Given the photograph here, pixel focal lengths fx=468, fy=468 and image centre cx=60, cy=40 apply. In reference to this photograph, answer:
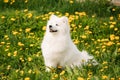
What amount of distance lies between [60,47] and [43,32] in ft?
6.27

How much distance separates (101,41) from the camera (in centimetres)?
729

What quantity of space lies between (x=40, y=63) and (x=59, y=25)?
0.95 m

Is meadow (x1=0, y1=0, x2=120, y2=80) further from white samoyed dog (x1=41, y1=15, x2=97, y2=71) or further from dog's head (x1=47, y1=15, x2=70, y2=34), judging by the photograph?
dog's head (x1=47, y1=15, x2=70, y2=34)

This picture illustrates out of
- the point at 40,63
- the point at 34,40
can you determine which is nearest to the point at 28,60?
the point at 40,63

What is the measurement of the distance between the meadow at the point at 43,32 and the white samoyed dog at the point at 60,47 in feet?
0.51

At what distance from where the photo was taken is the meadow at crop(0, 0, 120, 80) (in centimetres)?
602

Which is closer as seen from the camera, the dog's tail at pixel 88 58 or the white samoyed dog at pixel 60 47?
the white samoyed dog at pixel 60 47

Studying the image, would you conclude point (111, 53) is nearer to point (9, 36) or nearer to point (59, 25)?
point (59, 25)

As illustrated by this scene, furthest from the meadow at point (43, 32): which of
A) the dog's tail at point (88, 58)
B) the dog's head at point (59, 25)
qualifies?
the dog's head at point (59, 25)

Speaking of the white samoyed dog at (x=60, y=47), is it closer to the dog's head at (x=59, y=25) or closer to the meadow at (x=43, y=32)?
the dog's head at (x=59, y=25)

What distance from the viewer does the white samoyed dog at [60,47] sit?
238 inches

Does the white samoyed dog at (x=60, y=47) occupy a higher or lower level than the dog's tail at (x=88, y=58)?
higher

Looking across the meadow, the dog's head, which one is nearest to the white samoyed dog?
the dog's head

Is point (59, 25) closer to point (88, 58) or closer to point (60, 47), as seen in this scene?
point (60, 47)
